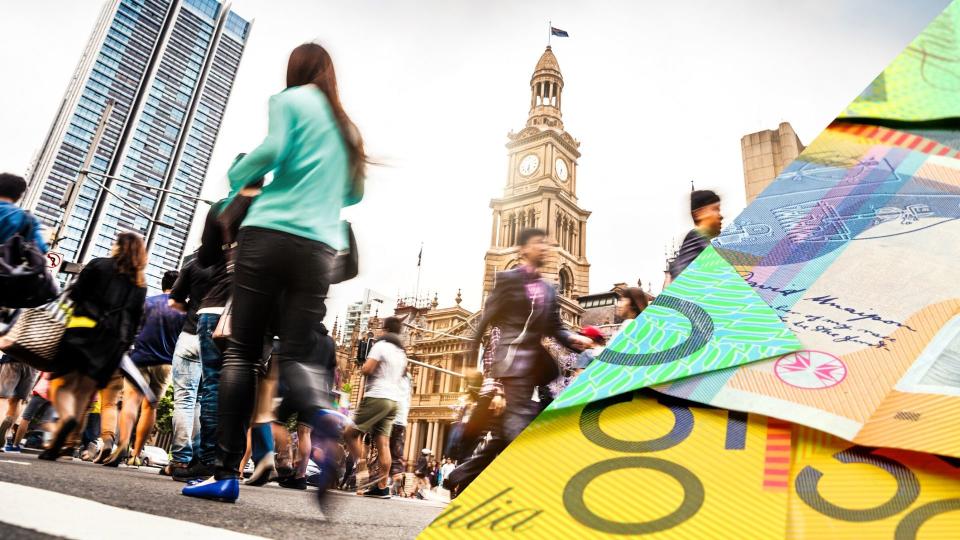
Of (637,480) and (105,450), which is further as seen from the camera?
(105,450)

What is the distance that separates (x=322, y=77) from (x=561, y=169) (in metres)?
48.0

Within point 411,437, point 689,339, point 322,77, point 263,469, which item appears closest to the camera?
point 689,339

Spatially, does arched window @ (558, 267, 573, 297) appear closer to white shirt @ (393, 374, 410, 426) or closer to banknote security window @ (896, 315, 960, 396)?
white shirt @ (393, 374, 410, 426)

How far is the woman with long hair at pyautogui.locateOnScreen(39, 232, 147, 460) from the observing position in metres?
3.65

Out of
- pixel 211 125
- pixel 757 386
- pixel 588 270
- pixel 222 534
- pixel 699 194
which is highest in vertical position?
pixel 211 125

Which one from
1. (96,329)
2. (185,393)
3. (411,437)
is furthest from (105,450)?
(411,437)

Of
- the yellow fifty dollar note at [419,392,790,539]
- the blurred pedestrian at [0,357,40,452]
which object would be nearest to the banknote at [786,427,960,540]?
the yellow fifty dollar note at [419,392,790,539]

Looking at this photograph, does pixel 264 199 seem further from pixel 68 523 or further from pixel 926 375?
pixel 926 375

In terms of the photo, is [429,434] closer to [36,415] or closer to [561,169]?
[561,169]

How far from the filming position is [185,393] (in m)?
4.14

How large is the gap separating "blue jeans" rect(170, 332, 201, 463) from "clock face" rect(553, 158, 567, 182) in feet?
149

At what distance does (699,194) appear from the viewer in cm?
354

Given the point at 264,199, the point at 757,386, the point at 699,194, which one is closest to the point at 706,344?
the point at 757,386

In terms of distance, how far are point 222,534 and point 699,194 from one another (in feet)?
10.6
